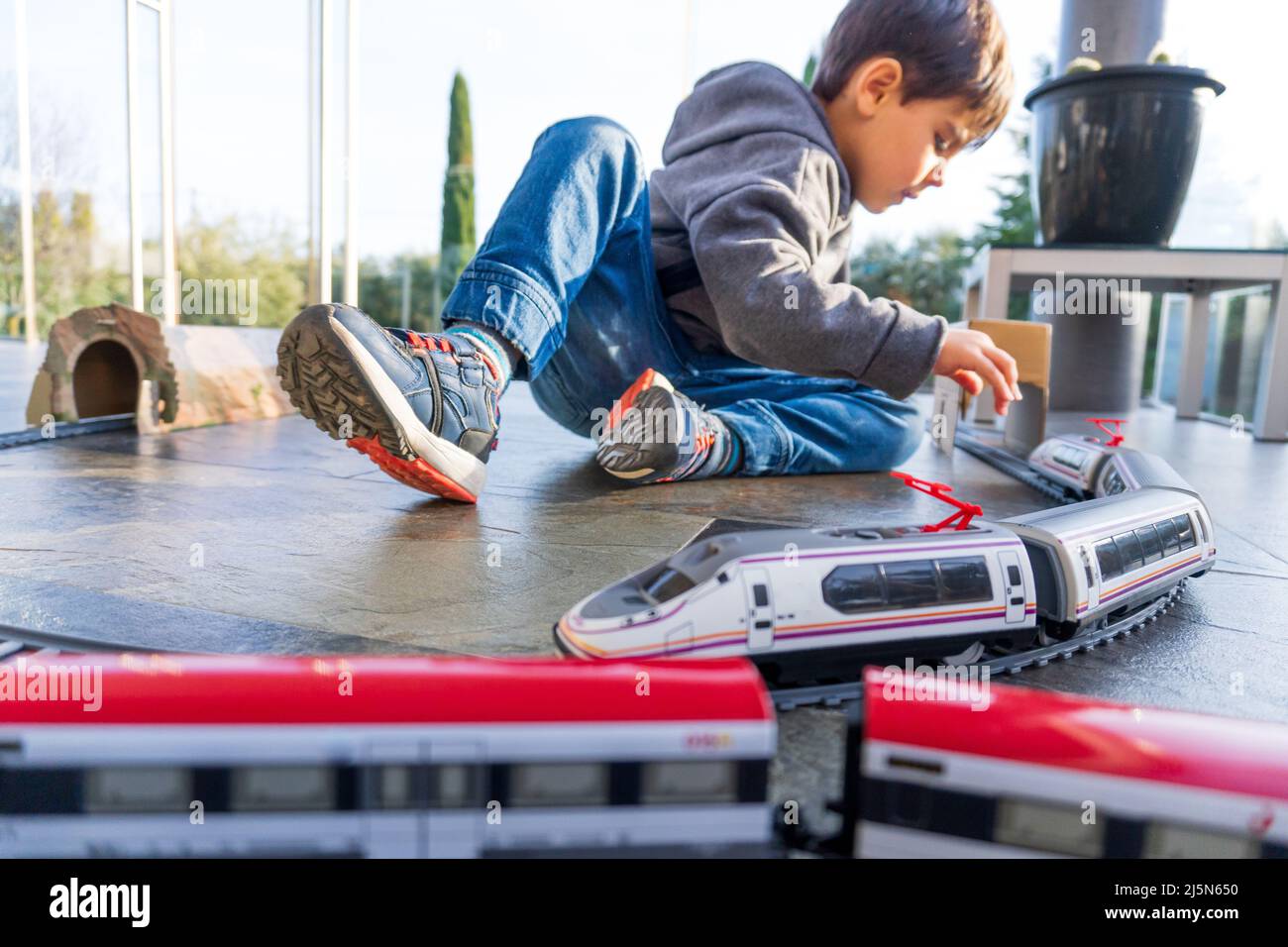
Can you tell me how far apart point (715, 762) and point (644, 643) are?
17 centimetres

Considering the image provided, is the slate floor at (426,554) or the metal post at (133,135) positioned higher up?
the metal post at (133,135)

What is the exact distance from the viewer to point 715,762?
38 cm

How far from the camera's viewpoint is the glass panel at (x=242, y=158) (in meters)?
3.15

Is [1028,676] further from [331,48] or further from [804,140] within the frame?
[331,48]

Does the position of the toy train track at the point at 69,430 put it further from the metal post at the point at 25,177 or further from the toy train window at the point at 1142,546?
the toy train window at the point at 1142,546

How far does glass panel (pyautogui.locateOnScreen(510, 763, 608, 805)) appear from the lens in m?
0.37

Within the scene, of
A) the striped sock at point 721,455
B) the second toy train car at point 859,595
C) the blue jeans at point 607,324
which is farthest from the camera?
the striped sock at point 721,455

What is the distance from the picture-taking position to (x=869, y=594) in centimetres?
62

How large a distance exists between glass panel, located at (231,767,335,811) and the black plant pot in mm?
2804

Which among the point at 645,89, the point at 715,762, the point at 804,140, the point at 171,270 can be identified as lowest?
the point at 715,762

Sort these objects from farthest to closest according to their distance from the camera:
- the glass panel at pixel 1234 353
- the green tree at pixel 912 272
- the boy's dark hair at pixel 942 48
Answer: the green tree at pixel 912 272
the glass panel at pixel 1234 353
the boy's dark hair at pixel 942 48

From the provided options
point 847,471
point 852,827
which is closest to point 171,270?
point 847,471
